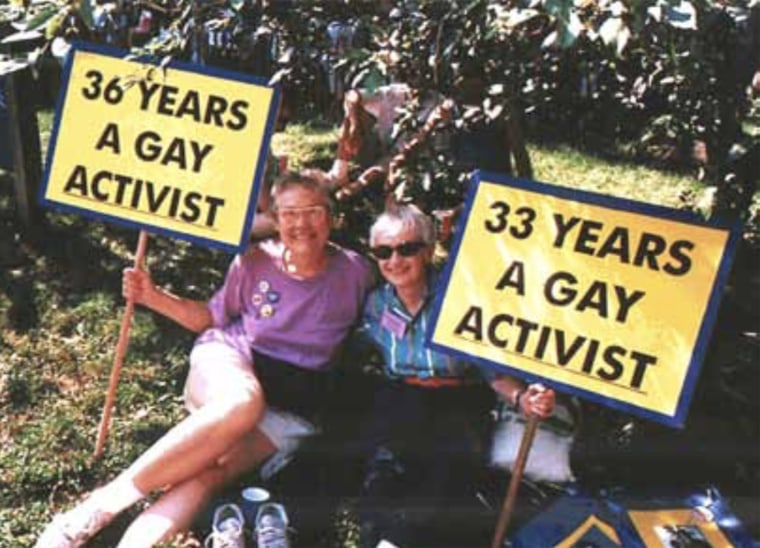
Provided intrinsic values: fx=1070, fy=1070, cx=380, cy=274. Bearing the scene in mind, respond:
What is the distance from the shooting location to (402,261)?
10.7 ft

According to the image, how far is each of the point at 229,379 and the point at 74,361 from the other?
1.22 metres

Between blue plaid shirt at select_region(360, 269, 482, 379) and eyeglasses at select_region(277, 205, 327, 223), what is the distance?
1.05ft

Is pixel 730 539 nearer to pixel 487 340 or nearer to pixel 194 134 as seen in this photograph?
pixel 487 340

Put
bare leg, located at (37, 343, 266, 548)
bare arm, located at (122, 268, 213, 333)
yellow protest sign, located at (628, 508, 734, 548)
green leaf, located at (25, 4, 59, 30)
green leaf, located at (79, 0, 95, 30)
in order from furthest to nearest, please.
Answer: bare arm, located at (122, 268, 213, 333), bare leg, located at (37, 343, 266, 548), yellow protest sign, located at (628, 508, 734, 548), green leaf, located at (25, 4, 59, 30), green leaf, located at (79, 0, 95, 30)

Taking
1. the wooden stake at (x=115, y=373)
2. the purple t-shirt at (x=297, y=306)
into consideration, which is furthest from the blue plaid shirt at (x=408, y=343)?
the wooden stake at (x=115, y=373)

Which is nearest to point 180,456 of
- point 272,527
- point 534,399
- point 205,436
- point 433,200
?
point 205,436

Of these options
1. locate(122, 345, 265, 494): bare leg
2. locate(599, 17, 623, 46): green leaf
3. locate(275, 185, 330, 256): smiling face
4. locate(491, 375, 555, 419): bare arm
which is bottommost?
locate(122, 345, 265, 494): bare leg

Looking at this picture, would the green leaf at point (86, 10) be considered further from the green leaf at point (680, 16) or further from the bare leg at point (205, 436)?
the bare leg at point (205, 436)

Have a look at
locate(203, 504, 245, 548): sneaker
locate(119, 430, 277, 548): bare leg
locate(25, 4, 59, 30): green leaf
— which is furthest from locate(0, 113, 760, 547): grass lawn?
locate(25, 4, 59, 30): green leaf

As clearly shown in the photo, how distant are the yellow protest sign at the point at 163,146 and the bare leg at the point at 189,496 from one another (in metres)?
0.68

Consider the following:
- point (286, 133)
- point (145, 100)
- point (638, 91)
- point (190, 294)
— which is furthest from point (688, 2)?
point (286, 133)

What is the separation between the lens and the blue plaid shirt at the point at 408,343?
10.8ft

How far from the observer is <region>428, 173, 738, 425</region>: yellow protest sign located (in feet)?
8.95

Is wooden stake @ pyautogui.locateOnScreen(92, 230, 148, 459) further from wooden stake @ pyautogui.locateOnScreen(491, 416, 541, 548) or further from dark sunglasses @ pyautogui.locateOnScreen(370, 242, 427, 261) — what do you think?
wooden stake @ pyautogui.locateOnScreen(491, 416, 541, 548)
